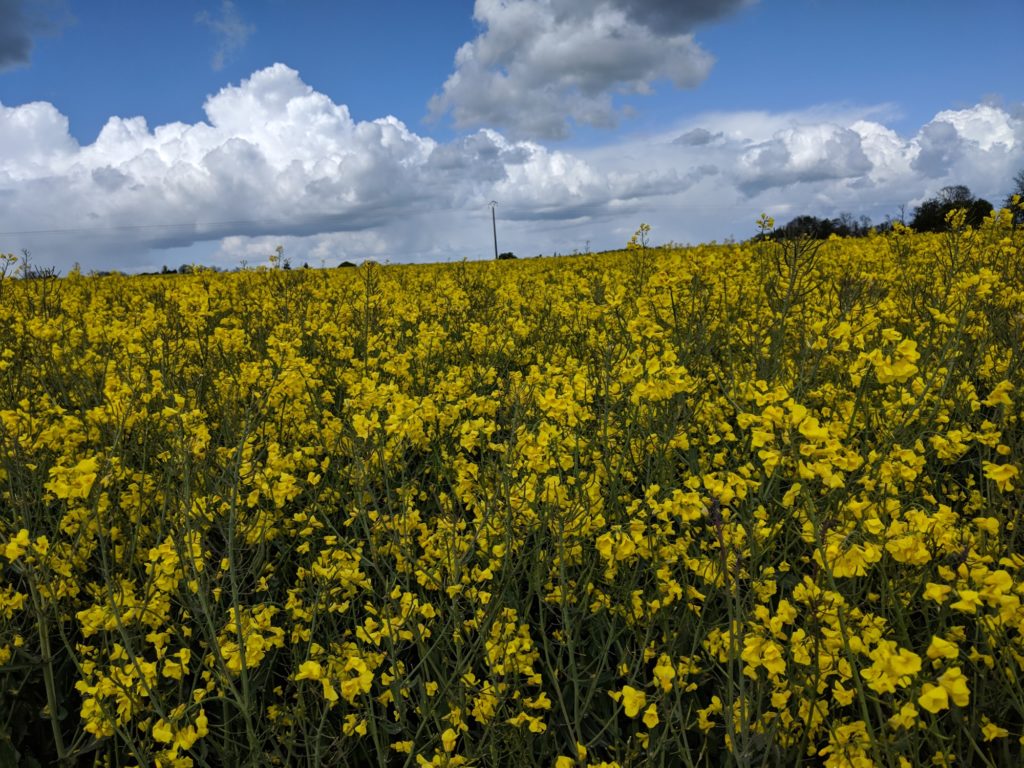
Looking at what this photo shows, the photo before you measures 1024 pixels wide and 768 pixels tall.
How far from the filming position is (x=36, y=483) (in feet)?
9.47

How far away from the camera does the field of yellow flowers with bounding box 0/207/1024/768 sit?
1.87 metres

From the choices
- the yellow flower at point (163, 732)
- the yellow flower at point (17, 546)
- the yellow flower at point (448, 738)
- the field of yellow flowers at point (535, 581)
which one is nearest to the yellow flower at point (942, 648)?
the field of yellow flowers at point (535, 581)

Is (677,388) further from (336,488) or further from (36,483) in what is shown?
(36,483)

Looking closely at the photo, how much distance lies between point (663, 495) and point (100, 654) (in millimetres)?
2352

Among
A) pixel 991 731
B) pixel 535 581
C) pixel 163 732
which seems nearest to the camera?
pixel 163 732

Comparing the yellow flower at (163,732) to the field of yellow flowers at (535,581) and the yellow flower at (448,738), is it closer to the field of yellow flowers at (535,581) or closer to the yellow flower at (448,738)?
the field of yellow flowers at (535,581)

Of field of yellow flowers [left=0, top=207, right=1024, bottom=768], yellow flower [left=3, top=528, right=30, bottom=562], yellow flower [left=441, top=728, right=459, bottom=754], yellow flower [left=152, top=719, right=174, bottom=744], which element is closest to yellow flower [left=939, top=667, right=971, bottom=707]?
field of yellow flowers [left=0, top=207, right=1024, bottom=768]

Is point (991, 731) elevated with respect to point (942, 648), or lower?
lower

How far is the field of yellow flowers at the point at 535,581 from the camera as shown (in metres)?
1.87

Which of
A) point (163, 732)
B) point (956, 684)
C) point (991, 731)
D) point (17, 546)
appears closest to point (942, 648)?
point (956, 684)

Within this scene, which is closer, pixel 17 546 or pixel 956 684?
pixel 956 684

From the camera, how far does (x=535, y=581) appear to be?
227 cm

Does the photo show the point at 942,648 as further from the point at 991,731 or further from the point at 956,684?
the point at 991,731

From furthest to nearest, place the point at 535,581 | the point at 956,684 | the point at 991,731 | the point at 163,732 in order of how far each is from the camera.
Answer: the point at 535,581
the point at 991,731
the point at 163,732
the point at 956,684
